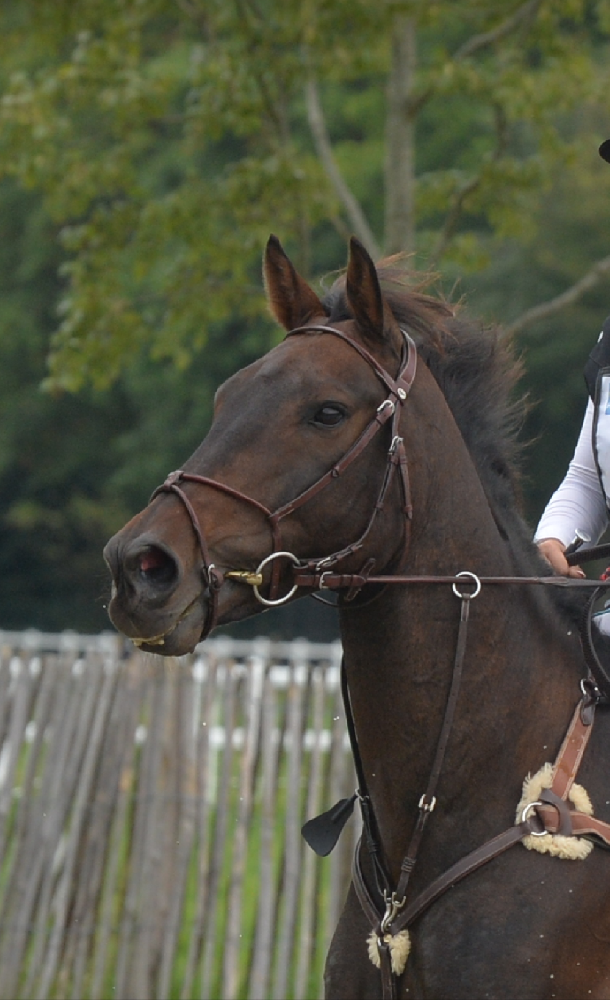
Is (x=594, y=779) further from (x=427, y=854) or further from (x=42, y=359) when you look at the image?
(x=42, y=359)

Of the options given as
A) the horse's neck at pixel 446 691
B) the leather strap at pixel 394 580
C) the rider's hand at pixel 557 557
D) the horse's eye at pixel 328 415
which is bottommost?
the horse's neck at pixel 446 691

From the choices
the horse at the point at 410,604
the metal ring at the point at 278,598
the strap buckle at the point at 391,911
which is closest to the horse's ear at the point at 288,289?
the horse at the point at 410,604

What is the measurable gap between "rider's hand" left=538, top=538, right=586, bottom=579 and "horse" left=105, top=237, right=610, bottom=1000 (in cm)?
17

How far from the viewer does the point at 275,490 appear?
2.95 meters

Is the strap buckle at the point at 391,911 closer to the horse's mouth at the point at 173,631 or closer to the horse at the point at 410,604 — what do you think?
the horse at the point at 410,604

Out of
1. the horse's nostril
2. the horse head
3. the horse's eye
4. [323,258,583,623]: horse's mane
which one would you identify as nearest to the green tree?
[323,258,583,623]: horse's mane

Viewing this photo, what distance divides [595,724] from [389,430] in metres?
0.87

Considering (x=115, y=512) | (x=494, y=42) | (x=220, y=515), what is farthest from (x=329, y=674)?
(x=115, y=512)

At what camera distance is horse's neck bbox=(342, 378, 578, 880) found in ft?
10.3

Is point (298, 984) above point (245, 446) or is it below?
below

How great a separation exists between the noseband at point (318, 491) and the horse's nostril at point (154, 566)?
8cm

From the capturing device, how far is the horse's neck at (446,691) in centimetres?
315

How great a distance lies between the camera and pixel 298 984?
642 cm

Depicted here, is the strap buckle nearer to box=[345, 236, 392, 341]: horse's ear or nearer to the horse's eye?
the horse's eye
